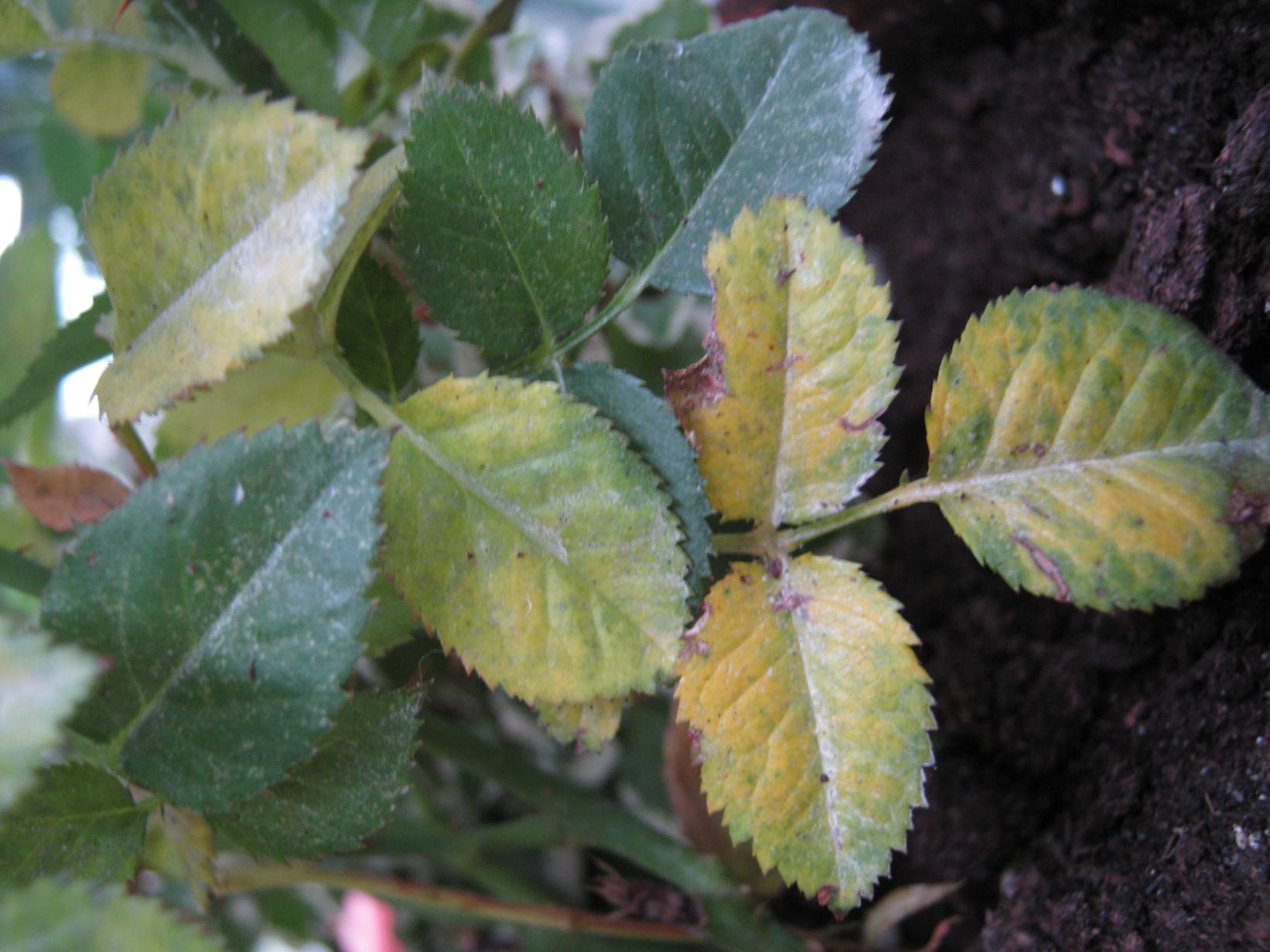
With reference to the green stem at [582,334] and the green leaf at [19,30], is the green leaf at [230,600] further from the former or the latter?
the green leaf at [19,30]

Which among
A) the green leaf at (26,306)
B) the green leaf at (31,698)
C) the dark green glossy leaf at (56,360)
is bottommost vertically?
the green leaf at (31,698)

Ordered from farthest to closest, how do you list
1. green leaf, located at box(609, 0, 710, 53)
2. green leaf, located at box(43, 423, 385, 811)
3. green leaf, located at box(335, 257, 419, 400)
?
green leaf, located at box(609, 0, 710, 53) → green leaf, located at box(335, 257, 419, 400) → green leaf, located at box(43, 423, 385, 811)

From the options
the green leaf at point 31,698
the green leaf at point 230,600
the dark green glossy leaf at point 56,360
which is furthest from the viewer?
the dark green glossy leaf at point 56,360

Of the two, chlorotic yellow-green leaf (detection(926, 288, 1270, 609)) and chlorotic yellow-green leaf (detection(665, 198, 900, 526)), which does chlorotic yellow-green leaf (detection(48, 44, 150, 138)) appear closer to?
chlorotic yellow-green leaf (detection(665, 198, 900, 526))

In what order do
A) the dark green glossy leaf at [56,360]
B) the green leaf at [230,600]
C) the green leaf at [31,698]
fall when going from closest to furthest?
the green leaf at [31,698] → the green leaf at [230,600] → the dark green glossy leaf at [56,360]

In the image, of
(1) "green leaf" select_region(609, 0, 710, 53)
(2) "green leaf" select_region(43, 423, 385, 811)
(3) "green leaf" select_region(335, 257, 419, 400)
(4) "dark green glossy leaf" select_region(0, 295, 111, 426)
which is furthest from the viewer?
(1) "green leaf" select_region(609, 0, 710, 53)

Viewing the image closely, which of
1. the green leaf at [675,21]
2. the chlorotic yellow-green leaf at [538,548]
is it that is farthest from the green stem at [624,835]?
the green leaf at [675,21]

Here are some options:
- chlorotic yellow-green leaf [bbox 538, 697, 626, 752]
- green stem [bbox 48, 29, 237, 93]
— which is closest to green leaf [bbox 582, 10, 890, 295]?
chlorotic yellow-green leaf [bbox 538, 697, 626, 752]
